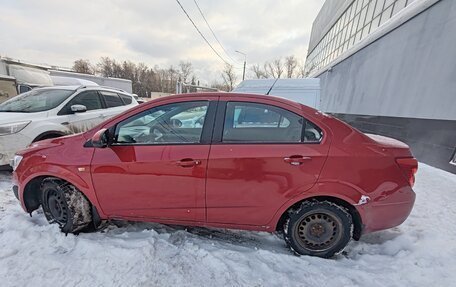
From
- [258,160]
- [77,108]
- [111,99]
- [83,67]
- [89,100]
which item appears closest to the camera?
[258,160]

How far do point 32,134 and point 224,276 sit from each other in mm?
4117

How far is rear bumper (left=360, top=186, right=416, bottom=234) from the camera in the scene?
2.41 metres

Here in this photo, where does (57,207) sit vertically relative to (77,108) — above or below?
below

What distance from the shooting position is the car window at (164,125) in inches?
102

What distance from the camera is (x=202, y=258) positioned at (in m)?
2.48

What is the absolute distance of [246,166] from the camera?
2389mm

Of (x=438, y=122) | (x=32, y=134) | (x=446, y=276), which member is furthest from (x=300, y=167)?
(x=438, y=122)

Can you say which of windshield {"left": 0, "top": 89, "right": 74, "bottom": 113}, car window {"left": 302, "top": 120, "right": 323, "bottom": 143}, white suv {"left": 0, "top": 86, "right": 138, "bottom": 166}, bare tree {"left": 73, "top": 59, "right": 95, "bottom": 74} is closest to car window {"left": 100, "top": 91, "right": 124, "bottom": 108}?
white suv {"left": 0, "top": 86, "right": 138, "bottom": 166}

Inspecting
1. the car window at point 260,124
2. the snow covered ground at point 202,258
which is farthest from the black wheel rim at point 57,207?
the car window at point 260,124

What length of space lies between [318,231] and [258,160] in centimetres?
99

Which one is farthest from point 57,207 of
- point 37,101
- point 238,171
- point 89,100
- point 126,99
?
point 126,99

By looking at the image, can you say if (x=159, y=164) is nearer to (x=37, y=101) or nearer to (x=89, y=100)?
(x=89, y=100)

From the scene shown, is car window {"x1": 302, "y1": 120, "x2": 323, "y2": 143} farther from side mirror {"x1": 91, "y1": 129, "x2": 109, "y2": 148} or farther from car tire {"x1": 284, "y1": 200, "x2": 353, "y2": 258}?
side mirror {"x1": 91, "y1": 129, "x2": 109, "y2": 148}

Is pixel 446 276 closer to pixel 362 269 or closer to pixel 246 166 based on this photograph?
pixel 362 269
